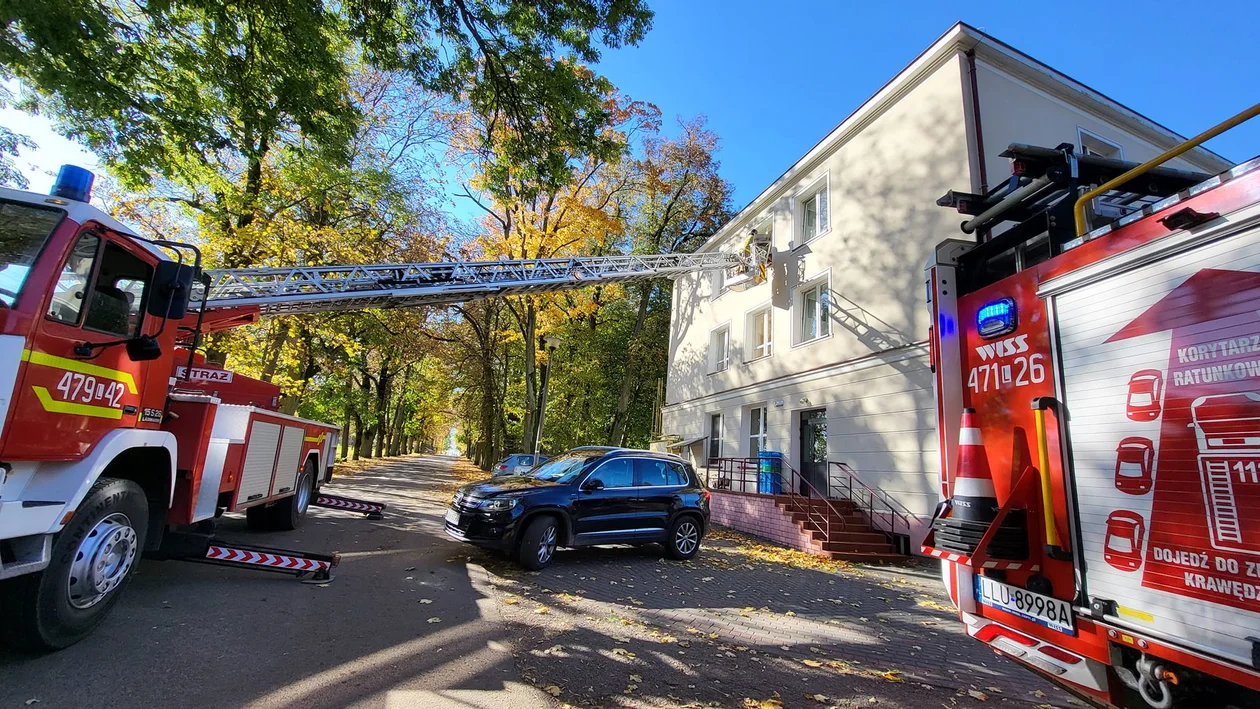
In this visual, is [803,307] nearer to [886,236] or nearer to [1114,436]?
[886,236]

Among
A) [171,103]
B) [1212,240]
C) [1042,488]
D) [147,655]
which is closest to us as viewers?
[1212,240]

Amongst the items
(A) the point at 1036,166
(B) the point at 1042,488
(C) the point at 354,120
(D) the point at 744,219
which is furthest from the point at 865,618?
(D) the point at 744,219

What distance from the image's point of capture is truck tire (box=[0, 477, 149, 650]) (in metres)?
3.63

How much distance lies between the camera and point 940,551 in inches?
133

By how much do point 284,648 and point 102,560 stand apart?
1.43m

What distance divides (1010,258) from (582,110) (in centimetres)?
580

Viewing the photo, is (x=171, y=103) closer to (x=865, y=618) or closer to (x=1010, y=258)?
(x=1010, y=258)

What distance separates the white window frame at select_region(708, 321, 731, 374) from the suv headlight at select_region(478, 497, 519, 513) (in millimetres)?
12682

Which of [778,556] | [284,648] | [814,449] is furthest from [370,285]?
[814,449]

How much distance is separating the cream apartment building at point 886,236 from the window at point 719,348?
2230 mm

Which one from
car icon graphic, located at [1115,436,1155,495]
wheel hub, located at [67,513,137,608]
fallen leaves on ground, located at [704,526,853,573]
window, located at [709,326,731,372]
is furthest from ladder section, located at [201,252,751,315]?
car icon graphic, located at [1115,436,1155,495]

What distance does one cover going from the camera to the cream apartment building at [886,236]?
38.3ft

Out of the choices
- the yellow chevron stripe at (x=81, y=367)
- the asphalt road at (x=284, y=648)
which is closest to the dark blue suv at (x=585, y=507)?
the asphalt road at (x=284, y=648)

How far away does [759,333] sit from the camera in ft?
60.4
